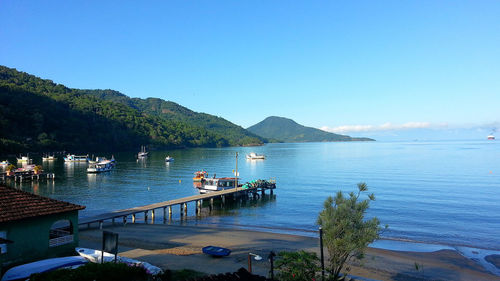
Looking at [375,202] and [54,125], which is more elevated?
[54,125]

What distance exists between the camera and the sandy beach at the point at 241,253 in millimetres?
19609

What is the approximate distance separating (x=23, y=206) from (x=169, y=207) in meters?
23.9

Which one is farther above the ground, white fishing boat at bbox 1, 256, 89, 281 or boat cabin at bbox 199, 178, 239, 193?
white fishing boat at bbox 1, 256, 89, 281

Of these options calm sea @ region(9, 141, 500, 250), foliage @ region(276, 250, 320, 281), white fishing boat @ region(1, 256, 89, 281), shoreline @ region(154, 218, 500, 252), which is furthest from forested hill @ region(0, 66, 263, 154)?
foliage @ region(276, 250, 320, 281)

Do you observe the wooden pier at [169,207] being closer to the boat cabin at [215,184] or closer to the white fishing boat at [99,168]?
the boat cabin at [215,184]

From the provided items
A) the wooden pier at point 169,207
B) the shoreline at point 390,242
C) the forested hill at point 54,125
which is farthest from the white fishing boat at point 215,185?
the forested hill at point 54,125

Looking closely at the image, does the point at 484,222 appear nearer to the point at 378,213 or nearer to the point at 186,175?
the point at 378,213

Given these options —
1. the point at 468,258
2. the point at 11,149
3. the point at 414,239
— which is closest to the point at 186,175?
the point at 414,239

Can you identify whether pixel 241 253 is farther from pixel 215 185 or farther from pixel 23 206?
pixel 215 185

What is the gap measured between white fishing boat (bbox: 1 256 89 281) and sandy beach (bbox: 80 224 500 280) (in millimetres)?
4828

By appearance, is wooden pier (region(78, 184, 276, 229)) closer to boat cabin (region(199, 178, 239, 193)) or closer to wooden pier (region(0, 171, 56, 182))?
boat cabin (region(199, 178, 239, 193))

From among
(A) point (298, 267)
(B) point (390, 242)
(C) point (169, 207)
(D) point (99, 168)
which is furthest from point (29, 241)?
Result: (D) point (99, 168)

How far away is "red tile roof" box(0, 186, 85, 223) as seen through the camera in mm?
15102

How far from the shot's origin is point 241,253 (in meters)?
22.6
